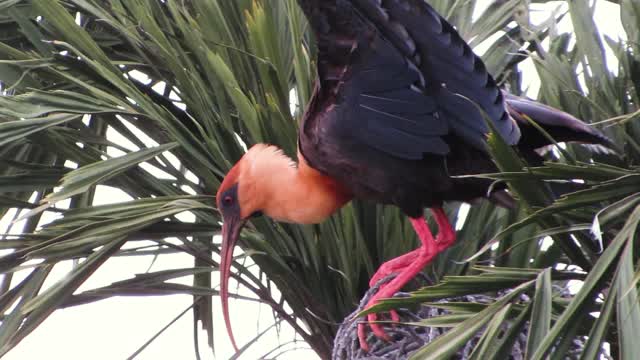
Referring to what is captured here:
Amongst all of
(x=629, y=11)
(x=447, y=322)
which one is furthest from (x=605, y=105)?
(x=447, y=322)

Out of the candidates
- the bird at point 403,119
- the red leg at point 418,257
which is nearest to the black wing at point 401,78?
the bird at point 403,119

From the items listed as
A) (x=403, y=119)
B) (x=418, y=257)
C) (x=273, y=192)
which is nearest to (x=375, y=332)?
(x=418, y=257)

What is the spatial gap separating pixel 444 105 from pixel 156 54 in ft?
2.58

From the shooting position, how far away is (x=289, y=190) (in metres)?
A: 2.25

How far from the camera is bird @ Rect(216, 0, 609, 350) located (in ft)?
6.45

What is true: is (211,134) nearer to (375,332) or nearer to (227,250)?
(227,250)

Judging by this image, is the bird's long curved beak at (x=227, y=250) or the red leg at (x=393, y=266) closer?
the red leg at (x=393, y=266)

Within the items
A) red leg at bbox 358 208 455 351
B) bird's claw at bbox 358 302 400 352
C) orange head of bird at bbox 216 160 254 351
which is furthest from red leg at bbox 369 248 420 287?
orange head of bird at bbox 216 160 254 351

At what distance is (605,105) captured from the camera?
218 centimetres

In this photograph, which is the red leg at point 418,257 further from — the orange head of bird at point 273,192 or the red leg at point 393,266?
the orange head of bird at point 273,192

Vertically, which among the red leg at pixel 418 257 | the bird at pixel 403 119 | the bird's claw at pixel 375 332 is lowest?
the bird's claw at pixel 375 332

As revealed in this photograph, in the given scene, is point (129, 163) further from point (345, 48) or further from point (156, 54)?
point (345, 48)

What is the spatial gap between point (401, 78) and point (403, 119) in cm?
7

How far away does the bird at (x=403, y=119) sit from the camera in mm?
1967
